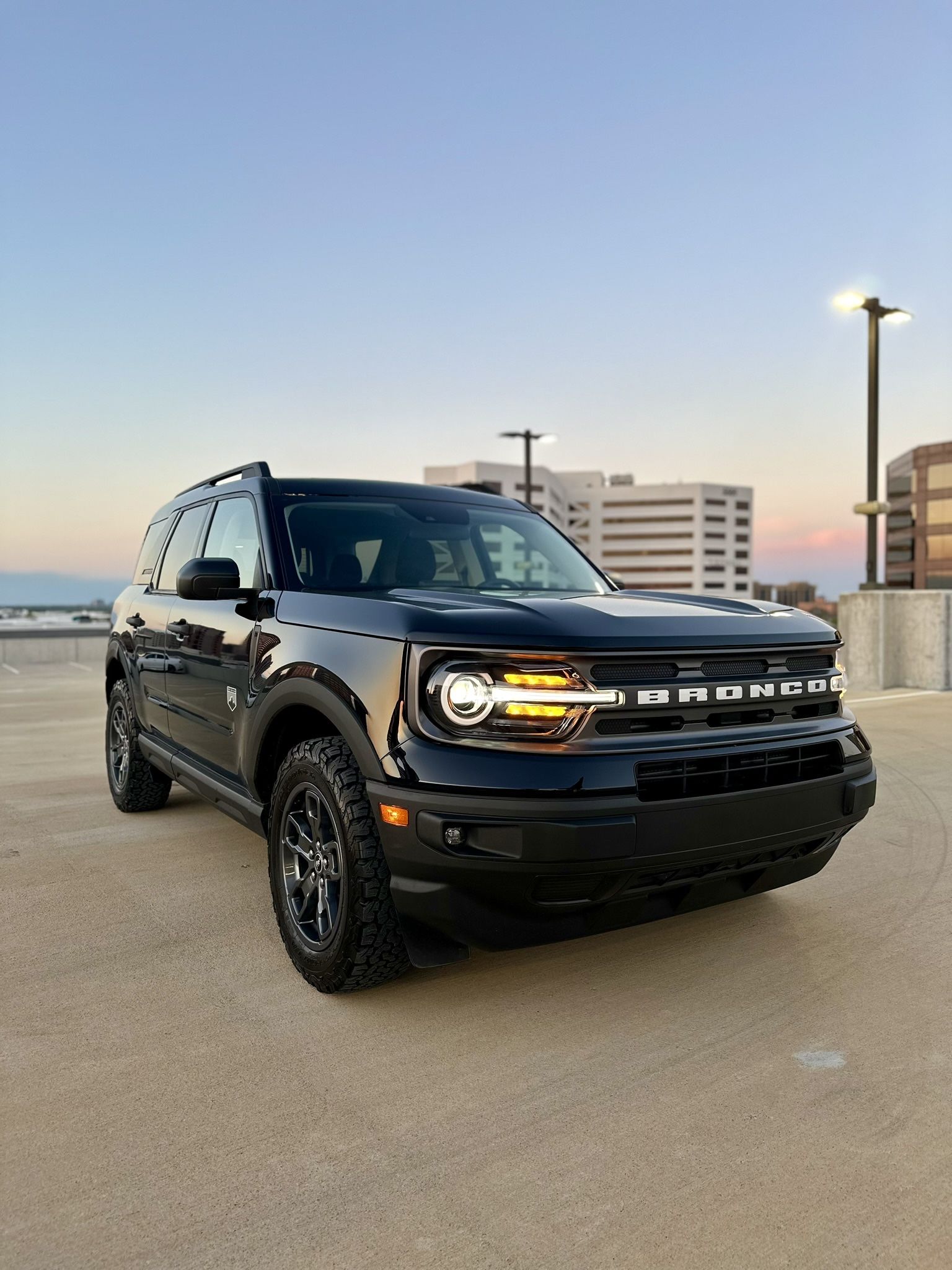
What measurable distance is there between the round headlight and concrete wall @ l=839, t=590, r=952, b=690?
1165 centimetres

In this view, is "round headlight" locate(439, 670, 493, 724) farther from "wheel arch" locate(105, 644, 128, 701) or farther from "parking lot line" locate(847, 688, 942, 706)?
"parking lot line" locate(847, 688, 942, 706)

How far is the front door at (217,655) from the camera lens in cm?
376

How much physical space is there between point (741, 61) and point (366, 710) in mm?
12854

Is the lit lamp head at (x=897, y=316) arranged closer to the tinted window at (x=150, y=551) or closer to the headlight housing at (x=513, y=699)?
the tinted window at (x=150, y=551)

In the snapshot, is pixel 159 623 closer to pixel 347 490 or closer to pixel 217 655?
pixel 217 655

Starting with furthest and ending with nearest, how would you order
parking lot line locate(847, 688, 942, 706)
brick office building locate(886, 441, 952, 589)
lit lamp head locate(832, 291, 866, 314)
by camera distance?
brick office building locate(886, 441, 952, 589) → lit lamp head locate(832, 291, 866, 314) → parking lot line locate(847, 688, 942, 706)

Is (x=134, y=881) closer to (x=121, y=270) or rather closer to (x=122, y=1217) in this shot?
(x=122, y=1217)

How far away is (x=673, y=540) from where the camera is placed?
193125 millimetres

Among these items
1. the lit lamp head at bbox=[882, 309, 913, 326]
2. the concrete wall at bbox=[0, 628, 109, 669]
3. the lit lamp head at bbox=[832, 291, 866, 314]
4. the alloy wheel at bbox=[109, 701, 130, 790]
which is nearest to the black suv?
the alloy wheel at bbox=[109, 701, 130, 790]

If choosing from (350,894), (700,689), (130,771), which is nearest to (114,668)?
(130,771)

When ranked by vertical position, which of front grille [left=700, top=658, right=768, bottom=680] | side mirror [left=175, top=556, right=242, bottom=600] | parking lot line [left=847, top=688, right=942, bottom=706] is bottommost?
parking lot line [left=847, top=688, right=942, bottom=706]

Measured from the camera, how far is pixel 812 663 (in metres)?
3.18

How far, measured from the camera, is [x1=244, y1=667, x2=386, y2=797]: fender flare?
2.76 meters

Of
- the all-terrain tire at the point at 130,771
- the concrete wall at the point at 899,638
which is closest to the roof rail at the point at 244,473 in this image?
the all-terrain tire at the point at 130,771
